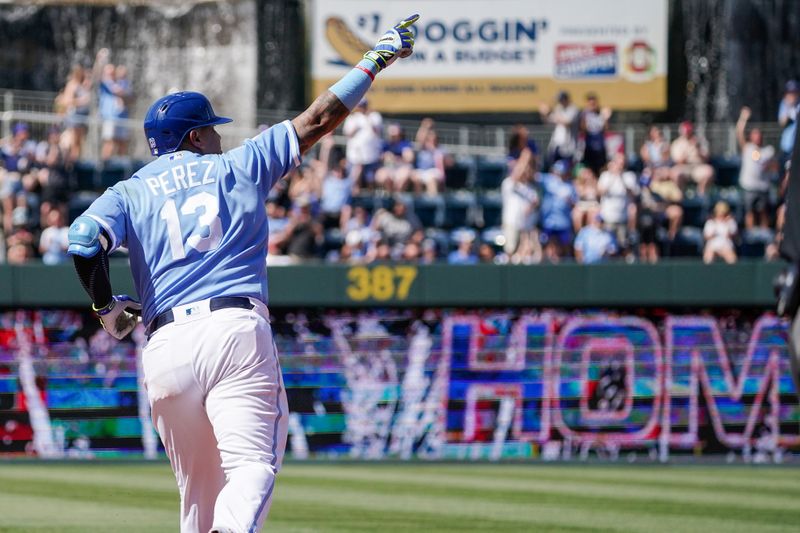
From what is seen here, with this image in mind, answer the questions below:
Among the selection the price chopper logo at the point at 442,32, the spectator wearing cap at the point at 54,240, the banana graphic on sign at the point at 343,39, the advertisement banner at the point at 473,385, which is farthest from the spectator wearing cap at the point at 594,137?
the spectator wearing cap at the point at 54,240

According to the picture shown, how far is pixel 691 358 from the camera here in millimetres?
14648

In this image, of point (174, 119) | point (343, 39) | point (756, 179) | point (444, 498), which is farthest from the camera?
point (343, 39)

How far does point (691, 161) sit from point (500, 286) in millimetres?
4871

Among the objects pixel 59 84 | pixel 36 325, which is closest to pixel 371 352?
pixel 36 325

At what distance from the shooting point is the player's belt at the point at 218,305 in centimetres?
502

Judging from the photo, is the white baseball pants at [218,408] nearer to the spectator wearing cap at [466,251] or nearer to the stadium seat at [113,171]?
the spectator wearing cap at [466,251]

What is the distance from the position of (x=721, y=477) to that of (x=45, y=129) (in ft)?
41.4

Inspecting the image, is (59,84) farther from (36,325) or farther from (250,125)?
(36,325)

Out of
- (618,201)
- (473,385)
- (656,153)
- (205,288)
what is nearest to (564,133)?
(656,153)

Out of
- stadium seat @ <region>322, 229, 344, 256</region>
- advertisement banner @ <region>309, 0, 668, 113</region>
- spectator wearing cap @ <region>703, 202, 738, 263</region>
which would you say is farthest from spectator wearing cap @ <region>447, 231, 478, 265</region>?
advertisement banner @ <region>309, 0, 668, 113</region>

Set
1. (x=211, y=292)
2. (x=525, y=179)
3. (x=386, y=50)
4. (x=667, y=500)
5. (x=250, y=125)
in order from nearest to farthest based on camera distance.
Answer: (x=211, y=292) → (x=386, y=50) → (x=667, y=500) → (x=525, y=179) → (x=250, y=125)

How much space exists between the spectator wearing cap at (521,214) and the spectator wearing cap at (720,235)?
198cm

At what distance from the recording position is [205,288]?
16.6ft

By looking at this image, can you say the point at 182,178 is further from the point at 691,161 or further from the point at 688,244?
the point at 691,161
